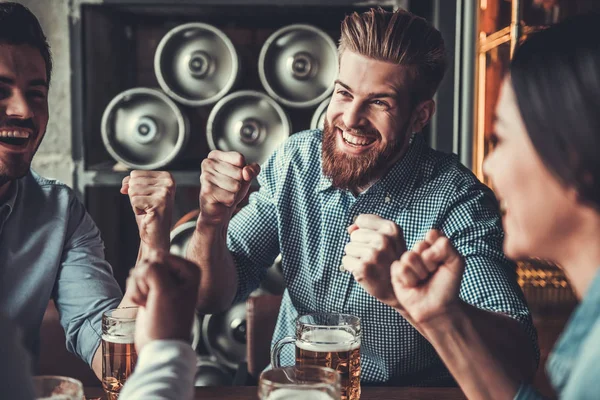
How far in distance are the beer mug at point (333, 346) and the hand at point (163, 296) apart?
30 centimetres

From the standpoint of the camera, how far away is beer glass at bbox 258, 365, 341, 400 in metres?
0.80

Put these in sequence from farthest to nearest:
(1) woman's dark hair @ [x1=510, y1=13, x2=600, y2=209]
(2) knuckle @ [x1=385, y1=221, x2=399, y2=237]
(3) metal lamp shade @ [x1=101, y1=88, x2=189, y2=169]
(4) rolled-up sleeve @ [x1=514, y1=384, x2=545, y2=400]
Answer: (3) metal lamp shade @ [x1=101, y1=88, x2=189, y2=169] < (2) knuckle @ [x1=385, y1=221, x2=399, y2=237] < (4) rolled-up sleeve @ [x1=514, y1=384, x2=545, y2=400] < (1) woman's dark hair @ [x1=510, y1=13, x2=600, y2=209]

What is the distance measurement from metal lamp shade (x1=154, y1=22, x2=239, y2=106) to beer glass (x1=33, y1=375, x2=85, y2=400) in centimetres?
181

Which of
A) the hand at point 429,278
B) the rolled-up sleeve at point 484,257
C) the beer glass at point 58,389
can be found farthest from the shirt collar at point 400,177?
the beer glass at point 58,389

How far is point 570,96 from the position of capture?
0.77 m

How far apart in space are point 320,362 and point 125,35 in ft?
7.24

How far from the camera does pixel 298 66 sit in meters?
2.56

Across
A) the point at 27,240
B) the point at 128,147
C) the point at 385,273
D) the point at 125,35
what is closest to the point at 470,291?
the point at 385,273

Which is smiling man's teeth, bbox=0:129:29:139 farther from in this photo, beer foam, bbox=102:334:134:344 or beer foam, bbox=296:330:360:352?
beer foam, bbox=296:330:360:352

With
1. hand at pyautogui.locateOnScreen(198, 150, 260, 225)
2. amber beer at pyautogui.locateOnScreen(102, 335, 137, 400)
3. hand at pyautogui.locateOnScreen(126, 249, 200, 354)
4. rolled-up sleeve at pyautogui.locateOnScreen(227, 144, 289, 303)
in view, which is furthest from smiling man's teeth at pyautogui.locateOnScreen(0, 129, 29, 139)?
hand at pyautogui.locateOnScreen(126, 249, 200, 354)

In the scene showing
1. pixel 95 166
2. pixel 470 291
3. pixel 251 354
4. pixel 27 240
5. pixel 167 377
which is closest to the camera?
pixel 167 377

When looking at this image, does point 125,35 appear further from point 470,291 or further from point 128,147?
point 470,291

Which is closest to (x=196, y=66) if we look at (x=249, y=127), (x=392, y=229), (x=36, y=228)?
(x=249, y=127)

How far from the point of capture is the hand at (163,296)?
2.46ft
